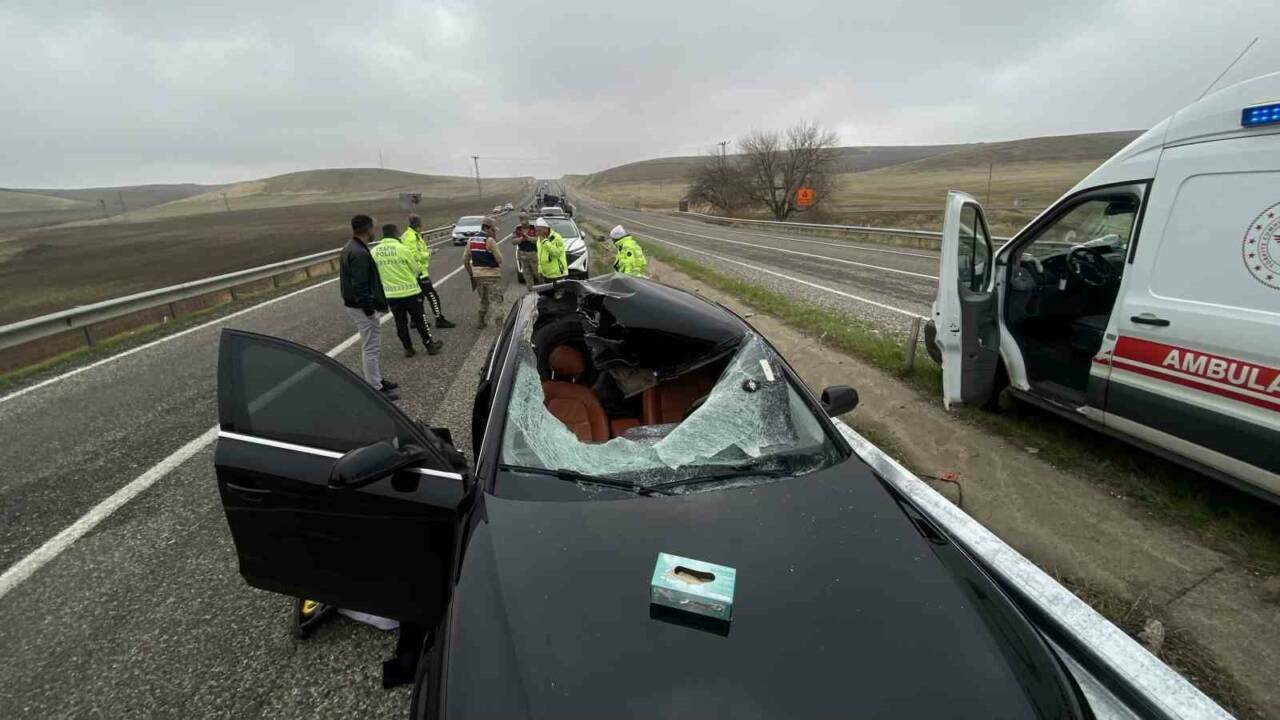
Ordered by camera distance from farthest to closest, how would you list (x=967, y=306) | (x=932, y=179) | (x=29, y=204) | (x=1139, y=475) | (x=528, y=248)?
(x=29, y=204), (x=932, y=179), (x=528, y=248), (x=967, y=306), (x=1139, y=475)

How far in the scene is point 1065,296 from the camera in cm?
449

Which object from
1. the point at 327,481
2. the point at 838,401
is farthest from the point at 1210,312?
the point at 327,481

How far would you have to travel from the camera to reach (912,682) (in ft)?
4.56

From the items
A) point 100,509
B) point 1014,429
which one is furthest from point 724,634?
point 100,509

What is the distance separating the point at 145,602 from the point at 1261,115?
19.8 ft

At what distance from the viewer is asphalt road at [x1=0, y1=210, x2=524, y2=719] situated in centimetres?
222

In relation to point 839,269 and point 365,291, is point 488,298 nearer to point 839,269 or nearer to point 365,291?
point 365,291

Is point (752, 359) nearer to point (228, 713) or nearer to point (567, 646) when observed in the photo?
point (567, 646)

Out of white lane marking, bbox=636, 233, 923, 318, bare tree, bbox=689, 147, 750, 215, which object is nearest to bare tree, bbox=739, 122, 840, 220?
bare tree, bbox=689, 147, 750, 215

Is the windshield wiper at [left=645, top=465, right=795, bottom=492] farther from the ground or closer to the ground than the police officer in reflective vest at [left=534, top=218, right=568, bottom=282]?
closer to the ground

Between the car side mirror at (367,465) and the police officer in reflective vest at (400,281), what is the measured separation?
208 inches

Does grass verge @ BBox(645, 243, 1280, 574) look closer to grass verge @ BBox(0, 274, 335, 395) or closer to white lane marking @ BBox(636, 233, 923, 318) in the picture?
white lane marking @ BBox(636, 233, 923, 318)

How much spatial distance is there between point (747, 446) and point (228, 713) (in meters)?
2.35

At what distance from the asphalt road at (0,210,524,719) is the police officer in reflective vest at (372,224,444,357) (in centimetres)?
196
